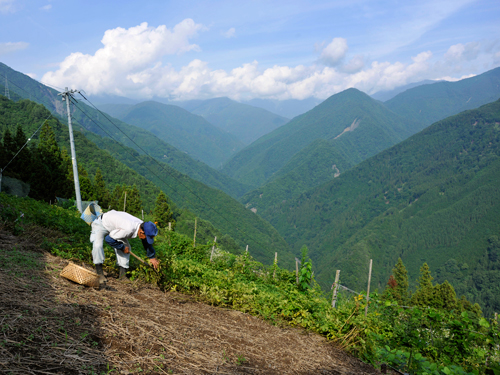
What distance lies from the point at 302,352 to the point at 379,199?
7888 inches

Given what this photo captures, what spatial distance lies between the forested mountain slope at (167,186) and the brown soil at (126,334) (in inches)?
2461

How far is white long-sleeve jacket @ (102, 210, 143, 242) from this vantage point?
5551mm

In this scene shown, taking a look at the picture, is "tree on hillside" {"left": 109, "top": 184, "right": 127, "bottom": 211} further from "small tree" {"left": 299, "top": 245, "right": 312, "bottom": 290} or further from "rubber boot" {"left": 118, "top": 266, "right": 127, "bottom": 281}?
"rubber boot" {"left": 118, "top": 266, "right": 127, "bottom": 281}

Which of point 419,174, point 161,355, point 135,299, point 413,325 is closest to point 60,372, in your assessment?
point 161,355

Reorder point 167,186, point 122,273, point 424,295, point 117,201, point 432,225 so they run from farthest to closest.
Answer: point 432,225 < point 167,186 < point 117,201 < point 424,295 < point 122,273

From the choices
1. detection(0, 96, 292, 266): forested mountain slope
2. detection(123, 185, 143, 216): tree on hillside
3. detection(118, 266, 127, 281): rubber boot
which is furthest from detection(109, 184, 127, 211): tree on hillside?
detection(118, 266, 127, 281): rubber boot

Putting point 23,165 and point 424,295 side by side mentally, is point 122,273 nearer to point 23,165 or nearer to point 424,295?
point 23,165

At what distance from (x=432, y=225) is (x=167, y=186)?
12034 cm

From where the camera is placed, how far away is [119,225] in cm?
561

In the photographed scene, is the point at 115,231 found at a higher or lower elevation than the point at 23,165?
lower

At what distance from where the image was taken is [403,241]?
140625 mm

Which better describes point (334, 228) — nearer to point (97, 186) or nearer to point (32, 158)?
point (97, 186)

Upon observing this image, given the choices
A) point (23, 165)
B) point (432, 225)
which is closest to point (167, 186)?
point (23, 165)

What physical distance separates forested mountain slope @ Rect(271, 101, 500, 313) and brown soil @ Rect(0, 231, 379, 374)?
262ft
